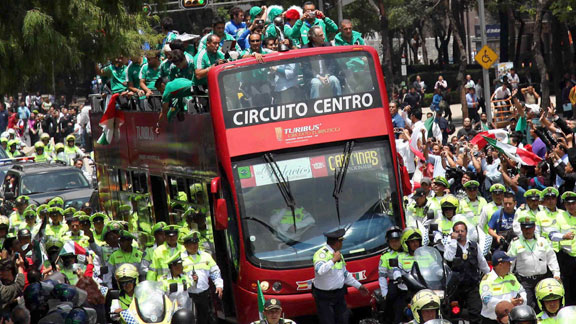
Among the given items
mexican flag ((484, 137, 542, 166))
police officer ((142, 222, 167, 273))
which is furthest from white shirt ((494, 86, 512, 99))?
police officer ((142, 222, 167, 273))

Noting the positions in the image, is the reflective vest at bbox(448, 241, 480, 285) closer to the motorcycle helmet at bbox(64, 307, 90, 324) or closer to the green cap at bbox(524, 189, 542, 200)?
the green cap at bbox(524, 189, 542, 200)

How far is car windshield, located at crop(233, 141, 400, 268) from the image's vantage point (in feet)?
43.6

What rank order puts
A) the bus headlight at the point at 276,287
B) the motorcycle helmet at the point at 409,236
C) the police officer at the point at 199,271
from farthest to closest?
the bus headlight at the point at 276,287 → the police officer at the point at 199,271 → the motorcycle helmet at the point at 409,236

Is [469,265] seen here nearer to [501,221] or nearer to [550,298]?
[501,221]

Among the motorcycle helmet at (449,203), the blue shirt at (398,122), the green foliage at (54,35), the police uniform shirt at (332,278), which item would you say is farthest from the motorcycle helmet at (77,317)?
the blue shirt at (398,122)

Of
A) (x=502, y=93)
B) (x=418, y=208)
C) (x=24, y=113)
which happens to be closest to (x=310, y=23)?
(x=418, y=208)

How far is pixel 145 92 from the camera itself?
669 inches

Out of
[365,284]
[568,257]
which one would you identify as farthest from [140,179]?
[568,257]

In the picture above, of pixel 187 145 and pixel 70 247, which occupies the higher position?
pixel 187 145

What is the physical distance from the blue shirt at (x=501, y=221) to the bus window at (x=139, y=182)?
5523 mm

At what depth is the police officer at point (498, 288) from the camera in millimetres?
11297

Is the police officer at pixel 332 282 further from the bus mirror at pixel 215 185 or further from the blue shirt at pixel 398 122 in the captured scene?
the blue shirt at pixel 398 122

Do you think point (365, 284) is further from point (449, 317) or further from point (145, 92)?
point (145, 92)

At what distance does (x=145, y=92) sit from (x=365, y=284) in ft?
18.0
